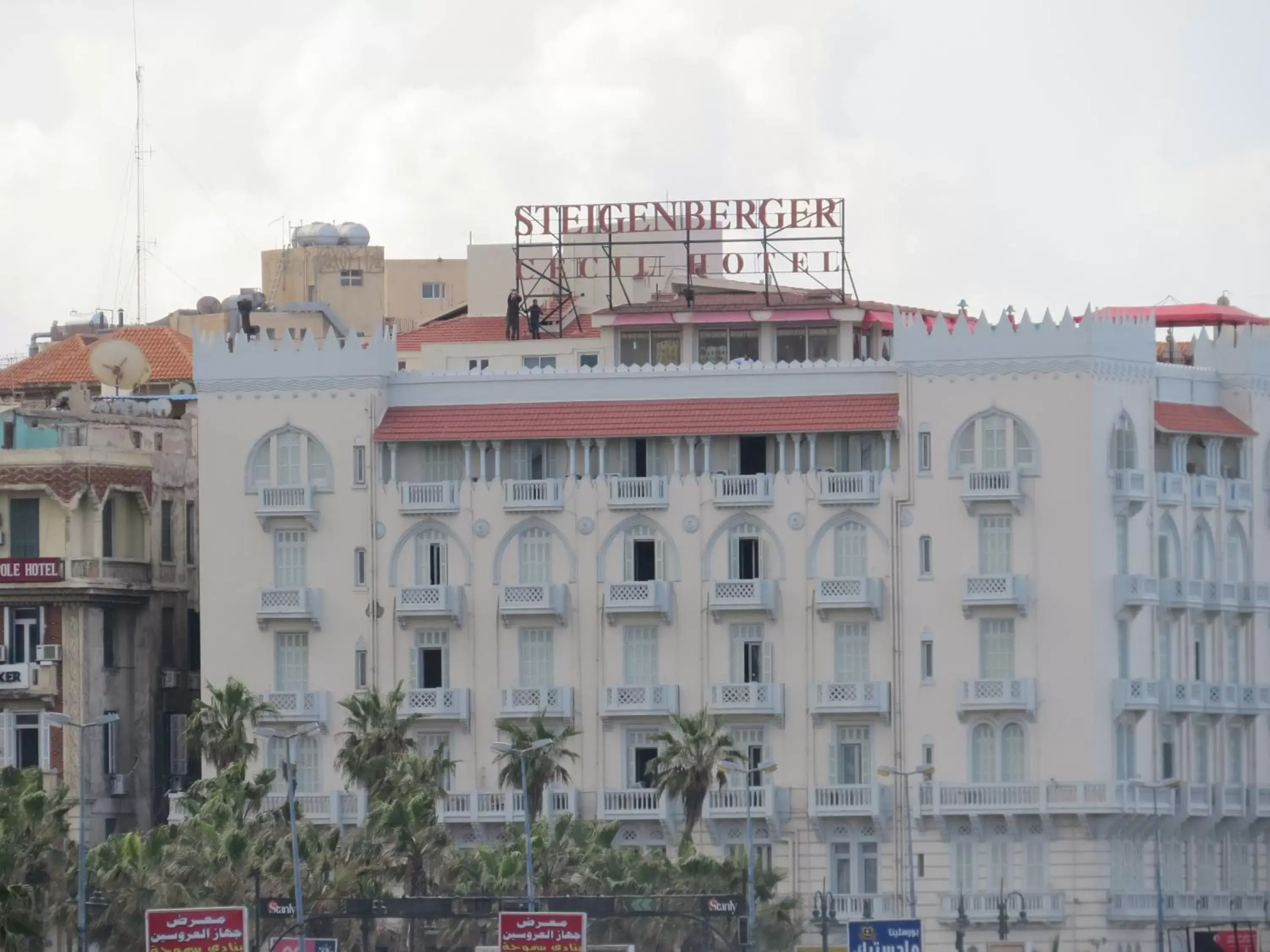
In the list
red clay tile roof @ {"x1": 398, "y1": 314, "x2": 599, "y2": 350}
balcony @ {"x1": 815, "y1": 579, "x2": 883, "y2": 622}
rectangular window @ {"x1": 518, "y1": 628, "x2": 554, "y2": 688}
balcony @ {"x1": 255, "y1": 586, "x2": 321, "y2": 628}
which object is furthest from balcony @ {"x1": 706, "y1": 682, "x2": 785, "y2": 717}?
red clay tile roof @ {"x1": 398, "y1": 314, "x2": 599, "y2": 350}

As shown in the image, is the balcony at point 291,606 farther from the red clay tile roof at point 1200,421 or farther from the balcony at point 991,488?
the red clay tile roof at point 1200,421

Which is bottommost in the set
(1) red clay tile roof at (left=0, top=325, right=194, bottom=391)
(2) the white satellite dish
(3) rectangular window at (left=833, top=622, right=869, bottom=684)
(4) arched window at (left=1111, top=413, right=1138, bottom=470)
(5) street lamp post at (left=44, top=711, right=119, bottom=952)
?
(5) street lamp post at (left=44, top=711, right=119, bottom=952)

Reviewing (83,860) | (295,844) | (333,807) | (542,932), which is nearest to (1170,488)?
(333,807)

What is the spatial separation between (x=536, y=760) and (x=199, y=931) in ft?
73.4

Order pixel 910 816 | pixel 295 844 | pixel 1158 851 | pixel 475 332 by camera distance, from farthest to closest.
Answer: pixel 475 332 < pixel 910 816 < pixel 1158 851 < pixel 295 844

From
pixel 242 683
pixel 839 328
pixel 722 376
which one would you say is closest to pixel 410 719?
pixel 242 683

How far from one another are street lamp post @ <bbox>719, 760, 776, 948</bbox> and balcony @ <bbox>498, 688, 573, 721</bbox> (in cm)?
639

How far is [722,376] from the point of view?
496 feet

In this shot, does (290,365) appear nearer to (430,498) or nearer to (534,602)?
(430,498)

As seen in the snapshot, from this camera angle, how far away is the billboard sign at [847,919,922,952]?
12938cm

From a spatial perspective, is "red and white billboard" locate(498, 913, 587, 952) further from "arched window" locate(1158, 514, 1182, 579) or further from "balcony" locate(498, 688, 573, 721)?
"arched window" locate(1158, 514, 1182, 579)

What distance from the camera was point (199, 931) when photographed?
394 ft

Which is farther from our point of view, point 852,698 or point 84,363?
point 84,363

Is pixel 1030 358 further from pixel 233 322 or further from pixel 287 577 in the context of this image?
pixel 233 322
